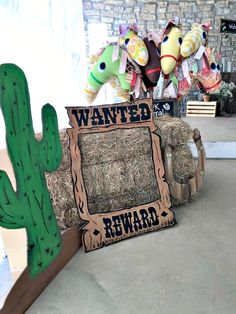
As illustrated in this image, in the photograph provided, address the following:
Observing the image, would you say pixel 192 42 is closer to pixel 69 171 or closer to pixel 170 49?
pixel 170 49

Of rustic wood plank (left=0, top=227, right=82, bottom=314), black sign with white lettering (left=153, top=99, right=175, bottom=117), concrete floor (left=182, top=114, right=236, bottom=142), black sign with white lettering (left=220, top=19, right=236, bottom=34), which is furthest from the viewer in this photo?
black sign with white lettering (left=220, top=19, right=236, bottom=34)

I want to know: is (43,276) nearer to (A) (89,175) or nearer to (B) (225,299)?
(A) (89,175)

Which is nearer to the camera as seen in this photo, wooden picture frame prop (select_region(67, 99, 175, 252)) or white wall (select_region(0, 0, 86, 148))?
wooden picture frame prop (select_region(67, 99, 175, 252))

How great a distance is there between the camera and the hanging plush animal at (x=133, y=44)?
6.68 ft

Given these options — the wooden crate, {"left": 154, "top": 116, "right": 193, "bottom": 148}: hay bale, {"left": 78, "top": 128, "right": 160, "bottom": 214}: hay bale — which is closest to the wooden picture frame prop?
{"left": 78, "top": 128, "right": 160, "bottom": 214}: hay bale

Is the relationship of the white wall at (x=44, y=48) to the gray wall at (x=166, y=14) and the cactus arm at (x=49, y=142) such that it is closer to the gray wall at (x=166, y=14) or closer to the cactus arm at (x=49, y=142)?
the cactus arm at (x=49, y=142)

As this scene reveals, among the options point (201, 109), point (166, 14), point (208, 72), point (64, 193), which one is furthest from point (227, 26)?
point (64, 193)

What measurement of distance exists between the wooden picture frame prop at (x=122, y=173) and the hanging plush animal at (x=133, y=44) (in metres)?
0.44

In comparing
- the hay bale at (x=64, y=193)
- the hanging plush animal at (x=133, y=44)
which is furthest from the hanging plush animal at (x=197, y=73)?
the hay bale at (x=64, y=193)

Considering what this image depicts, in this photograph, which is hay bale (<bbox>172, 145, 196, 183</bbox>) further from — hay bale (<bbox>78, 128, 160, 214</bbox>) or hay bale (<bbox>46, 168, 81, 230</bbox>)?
hay bale (<bbox>46, 168, 81, 230</bbox>)

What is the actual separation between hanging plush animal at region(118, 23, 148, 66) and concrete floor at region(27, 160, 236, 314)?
4.08ft

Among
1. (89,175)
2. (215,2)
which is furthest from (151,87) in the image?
(215,2)

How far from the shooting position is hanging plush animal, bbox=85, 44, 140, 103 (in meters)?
2.14

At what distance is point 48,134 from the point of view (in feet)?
3.73
